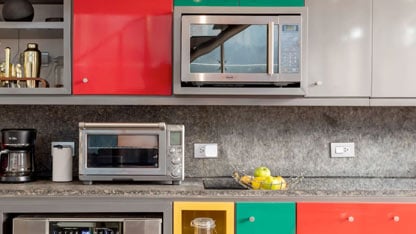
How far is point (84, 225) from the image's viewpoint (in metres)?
2.04

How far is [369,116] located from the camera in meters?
2.68

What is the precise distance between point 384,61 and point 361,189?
68 cm

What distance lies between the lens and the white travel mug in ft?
7.79

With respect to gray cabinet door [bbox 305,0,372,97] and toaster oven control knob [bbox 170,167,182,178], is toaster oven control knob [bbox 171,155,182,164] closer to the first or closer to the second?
toaster oven control knob [bbox 170,167,182,178]

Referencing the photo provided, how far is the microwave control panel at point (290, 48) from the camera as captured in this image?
2.22m

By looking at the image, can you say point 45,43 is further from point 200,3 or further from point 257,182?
point 257,182

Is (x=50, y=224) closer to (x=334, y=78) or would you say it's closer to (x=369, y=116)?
(x=334, y=78)

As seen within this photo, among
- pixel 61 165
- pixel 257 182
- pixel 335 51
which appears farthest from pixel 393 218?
pixel 61 165

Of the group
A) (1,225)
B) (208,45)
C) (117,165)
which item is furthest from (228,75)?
(1,225)

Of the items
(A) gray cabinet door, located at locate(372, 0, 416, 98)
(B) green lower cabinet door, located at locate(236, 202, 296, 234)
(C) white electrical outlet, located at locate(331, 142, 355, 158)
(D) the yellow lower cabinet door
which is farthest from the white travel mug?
(A) gray cabinet door, located at locate(372, 0, 416, 98)

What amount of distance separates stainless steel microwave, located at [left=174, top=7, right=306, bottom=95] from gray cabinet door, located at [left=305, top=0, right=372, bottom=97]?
0.34ft

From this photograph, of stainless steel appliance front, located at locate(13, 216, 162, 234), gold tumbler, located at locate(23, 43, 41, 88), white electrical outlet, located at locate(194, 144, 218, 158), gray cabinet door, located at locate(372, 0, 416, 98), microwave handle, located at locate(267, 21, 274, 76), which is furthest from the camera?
white electrical outlet, located at locate(194, 144, 218, 158)

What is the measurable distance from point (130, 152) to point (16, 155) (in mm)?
604

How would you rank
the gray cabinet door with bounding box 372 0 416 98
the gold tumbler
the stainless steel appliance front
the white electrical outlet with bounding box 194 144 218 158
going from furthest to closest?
the white electrical outlet with bounding box 194 144 218 158
the gold tumbler
the gray cabinet door with bounding box 372 0 416 98
the stainless steel appliance front
